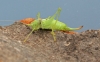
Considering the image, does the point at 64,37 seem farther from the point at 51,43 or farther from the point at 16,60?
the point at 16,60

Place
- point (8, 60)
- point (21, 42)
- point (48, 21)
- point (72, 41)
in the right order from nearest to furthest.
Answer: point (8, 60) → point (21, 42) → point (72, 41) → point (48, 21)

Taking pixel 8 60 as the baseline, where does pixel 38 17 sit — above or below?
above

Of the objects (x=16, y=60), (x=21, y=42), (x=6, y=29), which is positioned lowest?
(x=16, y=60)

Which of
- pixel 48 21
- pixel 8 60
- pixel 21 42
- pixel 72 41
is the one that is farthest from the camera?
pixel 48 21

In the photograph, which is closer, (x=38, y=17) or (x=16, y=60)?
(x=16, y=60)

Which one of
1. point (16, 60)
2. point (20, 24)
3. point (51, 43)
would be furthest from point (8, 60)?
point (20, 24)

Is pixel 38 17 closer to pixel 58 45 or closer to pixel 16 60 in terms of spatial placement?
pixel 58 45
